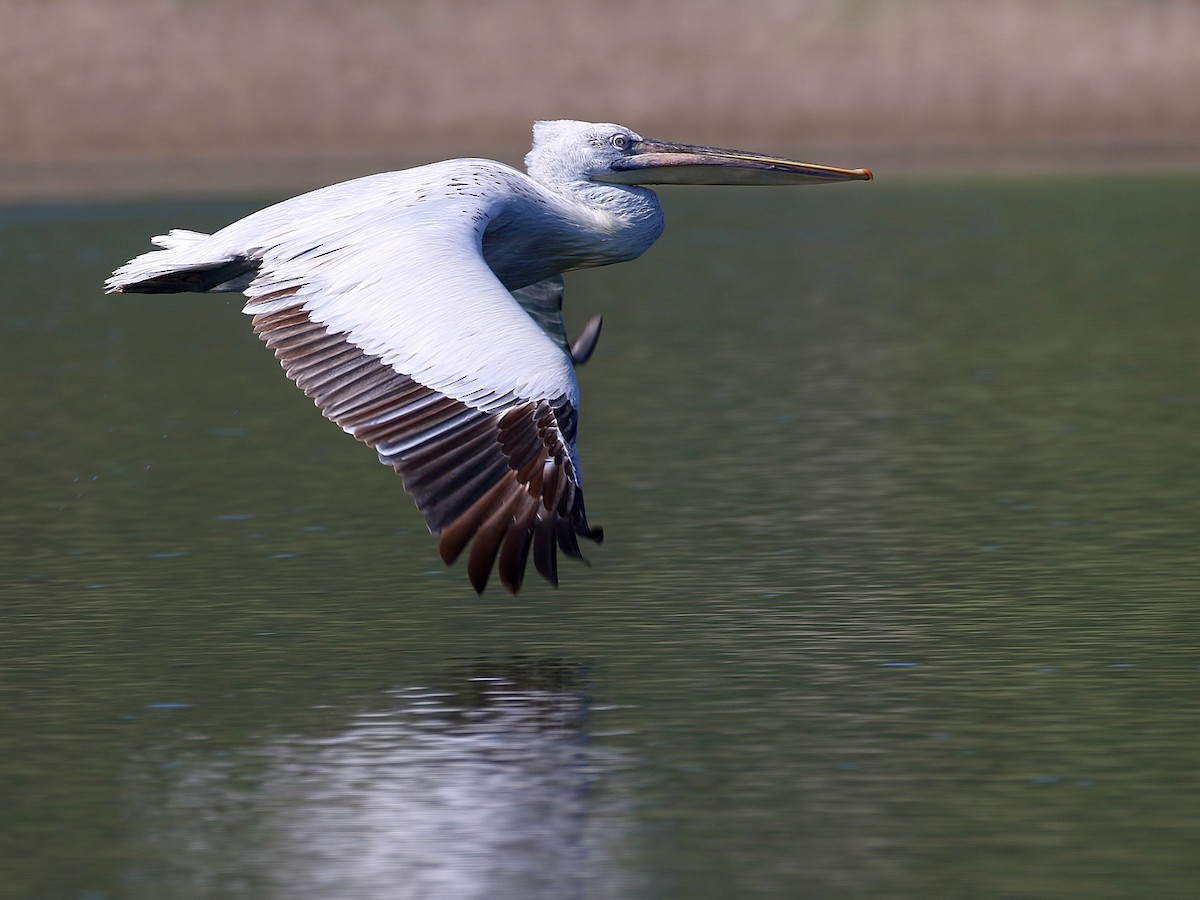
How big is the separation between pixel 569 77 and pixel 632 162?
4659cm

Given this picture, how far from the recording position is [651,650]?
7910 mm

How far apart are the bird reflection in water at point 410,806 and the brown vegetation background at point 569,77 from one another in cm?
4199

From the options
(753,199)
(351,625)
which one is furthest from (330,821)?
(753,199)

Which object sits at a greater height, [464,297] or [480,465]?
[464,297]

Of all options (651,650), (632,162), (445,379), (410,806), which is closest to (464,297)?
(445,379)

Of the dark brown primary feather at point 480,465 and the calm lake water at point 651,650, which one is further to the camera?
the dark brown primary feather at point 480,465

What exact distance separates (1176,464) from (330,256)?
194 inches

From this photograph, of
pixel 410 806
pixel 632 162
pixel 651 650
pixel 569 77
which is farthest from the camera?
pixel 569 77

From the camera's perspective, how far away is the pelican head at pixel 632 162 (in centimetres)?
990

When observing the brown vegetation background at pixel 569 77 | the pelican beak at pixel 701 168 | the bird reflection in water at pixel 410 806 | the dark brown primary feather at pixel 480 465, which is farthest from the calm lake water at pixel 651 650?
the brown vegetation background at pixel 569 77

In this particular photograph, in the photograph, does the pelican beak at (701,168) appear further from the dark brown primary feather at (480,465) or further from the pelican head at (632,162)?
the dark brown primary feather at (480,465)

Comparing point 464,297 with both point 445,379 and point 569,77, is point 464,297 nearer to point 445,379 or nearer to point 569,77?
point 445,379

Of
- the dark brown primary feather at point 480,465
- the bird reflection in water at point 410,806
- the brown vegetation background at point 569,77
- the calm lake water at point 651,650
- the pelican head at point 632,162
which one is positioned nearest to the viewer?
the bird reflection in water at point 410,806

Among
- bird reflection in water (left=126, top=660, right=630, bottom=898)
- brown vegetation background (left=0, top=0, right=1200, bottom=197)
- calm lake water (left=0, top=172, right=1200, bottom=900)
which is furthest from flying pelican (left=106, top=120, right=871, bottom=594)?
brown vegetation background (left=0, top=0, right=1200, bottom=197)
